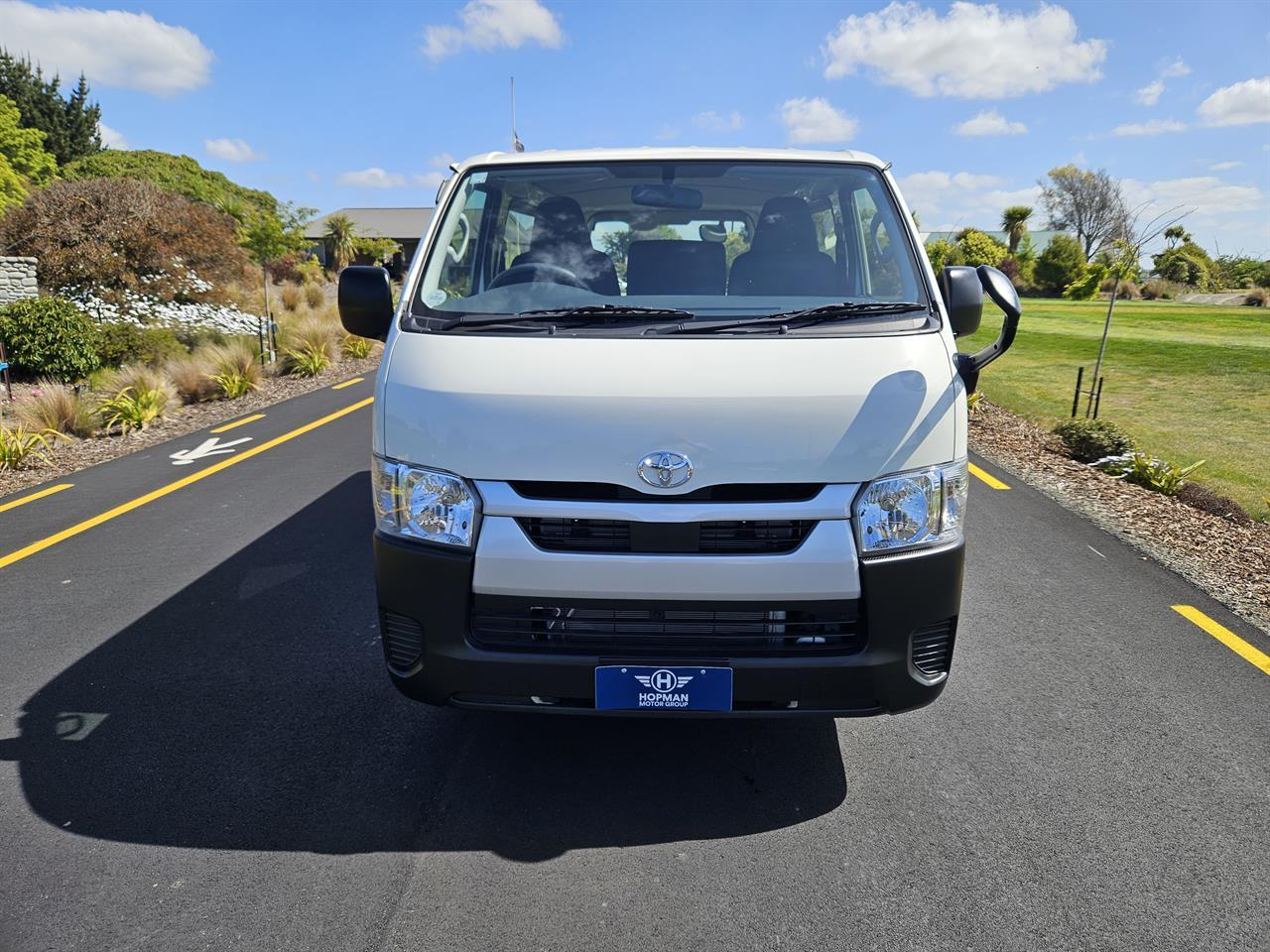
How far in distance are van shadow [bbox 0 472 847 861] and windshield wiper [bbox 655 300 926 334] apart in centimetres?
124

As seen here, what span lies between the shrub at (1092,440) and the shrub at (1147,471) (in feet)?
0.61

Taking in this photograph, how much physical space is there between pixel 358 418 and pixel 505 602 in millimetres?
8638

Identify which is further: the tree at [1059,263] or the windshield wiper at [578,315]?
the tree at [1059,263]

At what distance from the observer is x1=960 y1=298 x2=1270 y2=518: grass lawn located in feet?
29.7

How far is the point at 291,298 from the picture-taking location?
79.6ft

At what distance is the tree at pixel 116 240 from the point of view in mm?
18047

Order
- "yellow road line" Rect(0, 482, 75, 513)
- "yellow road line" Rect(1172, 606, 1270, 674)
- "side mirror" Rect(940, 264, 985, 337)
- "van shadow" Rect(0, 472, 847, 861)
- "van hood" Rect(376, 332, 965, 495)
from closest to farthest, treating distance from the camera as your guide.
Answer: "van hood" Rect(376, 332, 965, 495), "van shadow" Rect(0, 472, 847, 861), "side mirror" Rect(940, 264, 985, 337), "yellow road line" Rect(1172, 606, 1270, 674), "yellow road line" Rect(0, 482, 75, 513)

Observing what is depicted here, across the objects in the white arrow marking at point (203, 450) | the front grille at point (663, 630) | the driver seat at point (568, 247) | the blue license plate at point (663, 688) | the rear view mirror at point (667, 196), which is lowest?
the white arrow marking at point (203, 450)

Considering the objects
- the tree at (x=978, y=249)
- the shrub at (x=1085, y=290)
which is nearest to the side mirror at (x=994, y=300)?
the shrub at (x=1085, y=290)

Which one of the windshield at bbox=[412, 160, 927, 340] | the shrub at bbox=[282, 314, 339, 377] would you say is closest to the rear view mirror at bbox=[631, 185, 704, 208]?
the windshield at bbox=[412, 160, 927, 340]

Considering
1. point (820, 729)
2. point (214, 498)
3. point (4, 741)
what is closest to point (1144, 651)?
point (820, 729)

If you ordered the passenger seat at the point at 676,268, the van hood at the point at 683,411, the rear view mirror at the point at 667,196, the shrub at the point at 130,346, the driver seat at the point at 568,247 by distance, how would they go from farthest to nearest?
the shrub at the point at 130,346 → the rear view mirror at the point at 667,196 → the driver seat at the point at 568,247 → the passenger seat at the point at 676,268 → the van hood at the point at 683,411

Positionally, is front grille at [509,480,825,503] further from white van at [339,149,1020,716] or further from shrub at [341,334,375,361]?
shrub at [341,334,375,361]

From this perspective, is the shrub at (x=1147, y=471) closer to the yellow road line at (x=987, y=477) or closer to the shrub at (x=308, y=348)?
the yellow road line at (x=987, y=477)
